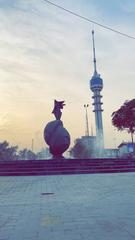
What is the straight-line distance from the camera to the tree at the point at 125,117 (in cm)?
4681

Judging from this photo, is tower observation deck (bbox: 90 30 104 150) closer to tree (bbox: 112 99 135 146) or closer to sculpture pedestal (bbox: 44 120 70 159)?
tree (bbox: 112 99 135 146)

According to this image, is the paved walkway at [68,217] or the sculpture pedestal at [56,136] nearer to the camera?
the paved walkway at [68,217]

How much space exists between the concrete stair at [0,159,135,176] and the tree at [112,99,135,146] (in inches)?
970

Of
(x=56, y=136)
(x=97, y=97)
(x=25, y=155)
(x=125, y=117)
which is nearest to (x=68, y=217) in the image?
(x=56, y=136)

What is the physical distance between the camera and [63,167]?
20844 mm

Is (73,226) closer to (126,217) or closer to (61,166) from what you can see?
(126,217)

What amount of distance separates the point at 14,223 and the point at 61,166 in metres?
15.1

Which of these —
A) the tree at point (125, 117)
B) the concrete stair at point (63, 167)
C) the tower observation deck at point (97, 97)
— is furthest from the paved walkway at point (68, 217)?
the tower observation deck at point (97, 97)

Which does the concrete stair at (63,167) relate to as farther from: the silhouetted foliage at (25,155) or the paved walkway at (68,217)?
the silhouetted foliage at (25,155)

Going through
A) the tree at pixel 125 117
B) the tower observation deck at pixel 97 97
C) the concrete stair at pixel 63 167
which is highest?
the tower observation deck at pixel 97 97

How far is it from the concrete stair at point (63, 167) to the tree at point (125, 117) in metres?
24.6

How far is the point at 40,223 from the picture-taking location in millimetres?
5945

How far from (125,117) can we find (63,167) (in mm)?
28186

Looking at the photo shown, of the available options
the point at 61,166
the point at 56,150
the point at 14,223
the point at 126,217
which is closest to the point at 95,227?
the point at 126,217
